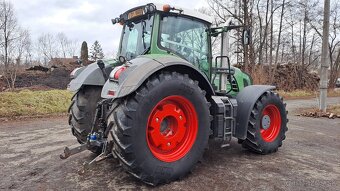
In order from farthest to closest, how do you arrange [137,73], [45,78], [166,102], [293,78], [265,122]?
[293,78]
[45,78]
[265,122]
[166,102]
[137,73]

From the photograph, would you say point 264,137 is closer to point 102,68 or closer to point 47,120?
point 102,68

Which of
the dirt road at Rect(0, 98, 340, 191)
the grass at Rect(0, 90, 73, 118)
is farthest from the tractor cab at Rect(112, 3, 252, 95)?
the grass at Rect(0, 90, 73, 118)

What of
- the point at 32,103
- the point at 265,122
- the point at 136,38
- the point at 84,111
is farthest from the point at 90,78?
the point at 32,103

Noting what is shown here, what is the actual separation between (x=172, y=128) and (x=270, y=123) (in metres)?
2.22

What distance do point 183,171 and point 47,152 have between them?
259cm

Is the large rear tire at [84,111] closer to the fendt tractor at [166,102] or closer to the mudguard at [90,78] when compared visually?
the fendt tractor at [166,102]

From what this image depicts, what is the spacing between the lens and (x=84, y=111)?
439 cm

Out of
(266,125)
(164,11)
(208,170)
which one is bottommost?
(208,170)

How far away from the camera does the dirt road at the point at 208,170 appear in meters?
3.44

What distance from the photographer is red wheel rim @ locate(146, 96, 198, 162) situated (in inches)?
→ 138

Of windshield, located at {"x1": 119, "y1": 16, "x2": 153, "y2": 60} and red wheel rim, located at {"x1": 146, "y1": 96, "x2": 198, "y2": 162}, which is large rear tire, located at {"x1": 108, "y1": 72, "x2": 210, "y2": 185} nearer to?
red wheel rim, located at {"x1": 146, "y1": 96, "x2": 198, "y2": 162}

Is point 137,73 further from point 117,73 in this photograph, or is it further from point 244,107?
point 244,107

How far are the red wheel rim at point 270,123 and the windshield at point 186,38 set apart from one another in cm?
129

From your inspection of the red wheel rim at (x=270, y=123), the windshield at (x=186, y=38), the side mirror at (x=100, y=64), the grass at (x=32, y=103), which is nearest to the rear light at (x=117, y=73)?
the side mirror at (x=100, y=64)
